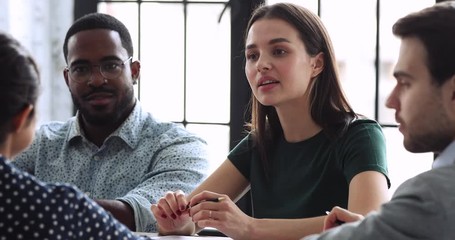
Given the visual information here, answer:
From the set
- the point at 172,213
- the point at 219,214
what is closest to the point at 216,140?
the point at 172,213

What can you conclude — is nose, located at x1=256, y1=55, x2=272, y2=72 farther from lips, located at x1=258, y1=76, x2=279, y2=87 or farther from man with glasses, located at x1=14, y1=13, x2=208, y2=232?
man with glasses, located at x1=14, y1=13, x2=208, y2=232

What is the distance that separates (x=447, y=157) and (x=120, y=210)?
105cm

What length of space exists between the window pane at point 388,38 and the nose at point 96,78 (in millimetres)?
1030

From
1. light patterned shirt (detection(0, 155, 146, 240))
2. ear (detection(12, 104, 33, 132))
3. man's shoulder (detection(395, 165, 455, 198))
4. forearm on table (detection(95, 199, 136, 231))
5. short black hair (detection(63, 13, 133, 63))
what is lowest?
forearm on table (detection(95, 199, 136, 231))

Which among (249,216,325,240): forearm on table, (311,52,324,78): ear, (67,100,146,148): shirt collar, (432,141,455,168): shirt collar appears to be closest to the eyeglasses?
(67,100,146,148): shirt collar

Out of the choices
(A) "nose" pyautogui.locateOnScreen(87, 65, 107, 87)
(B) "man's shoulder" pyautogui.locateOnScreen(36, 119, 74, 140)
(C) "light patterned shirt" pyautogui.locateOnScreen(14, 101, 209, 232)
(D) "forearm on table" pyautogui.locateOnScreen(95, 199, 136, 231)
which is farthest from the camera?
(B) "man's shoulder" pyautogui.locateOnScreen(36, 119, 74, 140)

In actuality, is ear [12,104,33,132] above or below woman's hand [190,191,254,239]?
above

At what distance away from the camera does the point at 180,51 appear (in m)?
3.11

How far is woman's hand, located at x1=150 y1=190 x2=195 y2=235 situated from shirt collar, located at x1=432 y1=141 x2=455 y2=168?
83 centimetres

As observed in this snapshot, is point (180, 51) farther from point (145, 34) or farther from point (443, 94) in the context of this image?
point (443, 94)

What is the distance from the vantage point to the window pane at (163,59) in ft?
10.2

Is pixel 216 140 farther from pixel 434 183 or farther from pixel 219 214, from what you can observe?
pixel 434 183

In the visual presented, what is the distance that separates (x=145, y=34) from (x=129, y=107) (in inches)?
26.9

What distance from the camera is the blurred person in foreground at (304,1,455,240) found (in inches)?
48.2
